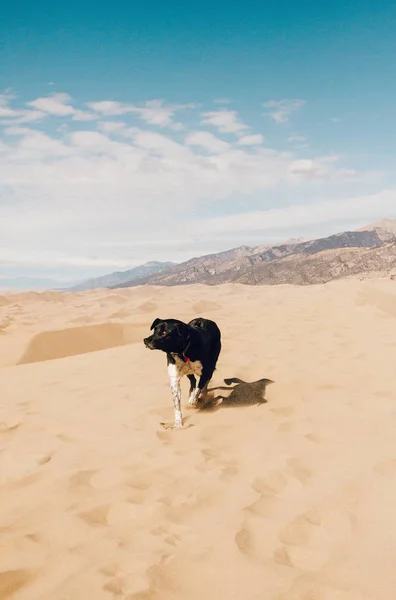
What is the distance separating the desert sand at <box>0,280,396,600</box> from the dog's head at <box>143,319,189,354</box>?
93 centimetres

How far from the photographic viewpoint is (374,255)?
62.0m

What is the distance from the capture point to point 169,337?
5.00 metres

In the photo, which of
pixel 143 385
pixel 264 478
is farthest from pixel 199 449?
pixel 143 385

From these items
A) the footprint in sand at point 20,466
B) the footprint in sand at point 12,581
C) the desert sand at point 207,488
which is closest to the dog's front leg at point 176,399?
the desert sand at point 207,488

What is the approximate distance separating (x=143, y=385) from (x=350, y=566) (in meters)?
5.01

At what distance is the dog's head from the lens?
16.2 ft

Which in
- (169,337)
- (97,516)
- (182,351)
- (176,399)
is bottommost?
(97,516)

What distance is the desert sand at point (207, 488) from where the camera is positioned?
7.39 ft

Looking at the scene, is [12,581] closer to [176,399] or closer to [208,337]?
[176,399]

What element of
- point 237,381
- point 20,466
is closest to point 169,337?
point 20,466

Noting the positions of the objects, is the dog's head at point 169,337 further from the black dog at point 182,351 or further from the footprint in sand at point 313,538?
the footprint in sand at point 313,538

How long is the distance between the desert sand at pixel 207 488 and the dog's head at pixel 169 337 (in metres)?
0.93

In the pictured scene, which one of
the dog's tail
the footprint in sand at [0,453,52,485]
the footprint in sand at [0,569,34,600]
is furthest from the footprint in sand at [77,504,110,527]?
the dog's tail

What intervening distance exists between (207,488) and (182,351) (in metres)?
2.07
